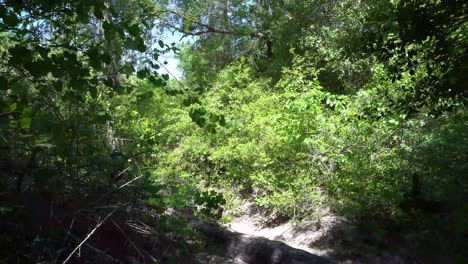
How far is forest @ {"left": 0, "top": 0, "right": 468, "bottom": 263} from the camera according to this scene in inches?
107

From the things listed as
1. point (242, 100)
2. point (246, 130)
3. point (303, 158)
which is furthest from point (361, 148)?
point (242, 100)

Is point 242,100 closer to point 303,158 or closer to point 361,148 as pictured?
point 303,158

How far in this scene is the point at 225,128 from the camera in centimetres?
1038

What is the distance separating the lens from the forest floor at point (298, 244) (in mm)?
6484

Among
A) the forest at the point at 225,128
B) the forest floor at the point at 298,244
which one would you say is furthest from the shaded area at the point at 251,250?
the forest at the point at 225,128

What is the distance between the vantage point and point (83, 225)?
310cm

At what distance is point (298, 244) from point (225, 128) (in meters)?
3.33

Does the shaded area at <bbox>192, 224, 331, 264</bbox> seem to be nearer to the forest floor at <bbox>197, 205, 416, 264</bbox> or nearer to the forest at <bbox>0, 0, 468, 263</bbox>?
the forest floor at <bbox>197, 205, 416, 264</bbox>

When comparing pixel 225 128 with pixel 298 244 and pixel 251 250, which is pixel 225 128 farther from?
pixel 251 250

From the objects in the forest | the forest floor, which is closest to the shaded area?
the forest floor

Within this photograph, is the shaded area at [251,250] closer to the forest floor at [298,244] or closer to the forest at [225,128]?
the forest floor at [298,244]

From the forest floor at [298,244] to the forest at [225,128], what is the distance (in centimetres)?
8

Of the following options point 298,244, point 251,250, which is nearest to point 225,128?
point 298,244

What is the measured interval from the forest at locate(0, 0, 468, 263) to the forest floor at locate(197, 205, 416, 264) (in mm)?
82
